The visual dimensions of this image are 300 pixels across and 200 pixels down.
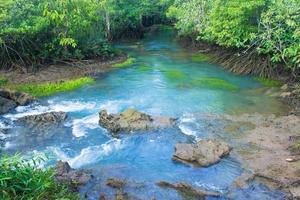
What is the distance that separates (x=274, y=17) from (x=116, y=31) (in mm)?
19085

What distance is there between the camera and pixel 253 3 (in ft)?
56.9

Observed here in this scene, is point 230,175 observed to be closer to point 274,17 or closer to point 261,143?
point 261,143

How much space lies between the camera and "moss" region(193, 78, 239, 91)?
17673mm

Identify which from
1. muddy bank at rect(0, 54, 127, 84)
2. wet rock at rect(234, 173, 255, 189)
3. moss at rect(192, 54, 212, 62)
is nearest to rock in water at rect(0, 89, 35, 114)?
muddy bank at rect(0, 54, 127, 84)

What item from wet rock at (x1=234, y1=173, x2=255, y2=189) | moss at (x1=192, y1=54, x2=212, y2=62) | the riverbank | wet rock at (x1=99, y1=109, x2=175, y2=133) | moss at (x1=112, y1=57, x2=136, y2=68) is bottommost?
wet rock at (x1=234, y1=173, x2=255, y2=189)

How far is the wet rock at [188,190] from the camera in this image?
341 inches

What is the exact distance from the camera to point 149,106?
1523 centimetres

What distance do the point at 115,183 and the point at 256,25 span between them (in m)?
12.7

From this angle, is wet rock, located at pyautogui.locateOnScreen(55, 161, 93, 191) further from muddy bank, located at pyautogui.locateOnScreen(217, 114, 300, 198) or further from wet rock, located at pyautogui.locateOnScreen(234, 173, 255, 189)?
muddy bank, located at pyautogui.locateOnScreen(217, 114, 300, 198)

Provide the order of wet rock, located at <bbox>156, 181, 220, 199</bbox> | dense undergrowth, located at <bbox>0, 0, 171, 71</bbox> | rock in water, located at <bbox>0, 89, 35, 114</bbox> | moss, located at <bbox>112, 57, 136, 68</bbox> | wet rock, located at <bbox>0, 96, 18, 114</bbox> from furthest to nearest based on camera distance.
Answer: moss, located at <bbox>112, 57, 136, 68</bbox> → dense undergrowth, located at <bbox>0, 0, 171, 71</bbox> → rock in water, located at <bbox>0, 89, 35, 114</bbox> → wet rock, located at <bbox>0, 96, 18, 114</bbox> → wet rock, located at <bbox>156, 181, 220, 199</bbox>

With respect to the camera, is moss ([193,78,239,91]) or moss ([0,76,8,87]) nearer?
moss ([0,76,8,87])

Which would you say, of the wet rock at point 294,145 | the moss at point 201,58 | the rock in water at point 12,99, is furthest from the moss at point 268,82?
the rock in water at point 12,99

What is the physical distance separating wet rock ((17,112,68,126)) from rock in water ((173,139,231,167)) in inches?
180

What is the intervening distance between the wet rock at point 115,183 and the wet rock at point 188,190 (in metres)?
0.83
